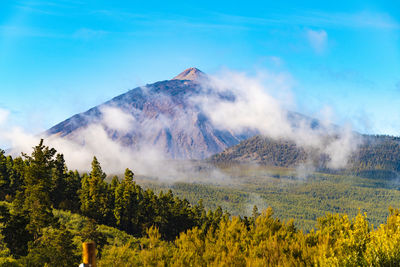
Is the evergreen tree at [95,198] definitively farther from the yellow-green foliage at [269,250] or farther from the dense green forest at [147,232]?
the yellow-green foliage at [269,250]

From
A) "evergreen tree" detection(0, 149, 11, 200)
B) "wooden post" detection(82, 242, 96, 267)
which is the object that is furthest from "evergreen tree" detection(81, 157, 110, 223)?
"wooden post" detection(82, 242, 96, 267)

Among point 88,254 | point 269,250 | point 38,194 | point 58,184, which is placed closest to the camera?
point 88,254

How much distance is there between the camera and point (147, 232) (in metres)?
36.0

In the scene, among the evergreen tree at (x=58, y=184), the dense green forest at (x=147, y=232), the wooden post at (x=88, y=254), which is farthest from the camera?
the evergreen tree at (x=58, y=184)

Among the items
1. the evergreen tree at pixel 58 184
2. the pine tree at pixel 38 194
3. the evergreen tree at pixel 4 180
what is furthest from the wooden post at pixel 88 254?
the evergreen tree at pixel 4 180

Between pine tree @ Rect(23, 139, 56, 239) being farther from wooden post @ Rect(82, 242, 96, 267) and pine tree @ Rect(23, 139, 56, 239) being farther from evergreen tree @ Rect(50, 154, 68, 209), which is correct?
wooden post @ Rect(82, 242, 96, 267)

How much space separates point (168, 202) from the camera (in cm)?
11025

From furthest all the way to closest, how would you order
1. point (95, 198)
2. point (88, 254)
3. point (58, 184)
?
point (58, 184) < point (95, 198) < point (88, 254)

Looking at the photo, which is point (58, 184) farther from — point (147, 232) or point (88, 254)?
point (88, 254)

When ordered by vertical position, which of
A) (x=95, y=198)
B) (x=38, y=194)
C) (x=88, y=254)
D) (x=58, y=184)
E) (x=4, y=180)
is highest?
(x=4, y=180)

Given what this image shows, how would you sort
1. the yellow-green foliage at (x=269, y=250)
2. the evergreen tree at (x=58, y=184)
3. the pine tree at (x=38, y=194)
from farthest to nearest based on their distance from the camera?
the evergreen tree at (x=58, y=184) → the pine tree at (x=38, y=194) → the yellow-green foliage at (x=269, y=250)

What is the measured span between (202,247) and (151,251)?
6165 mm

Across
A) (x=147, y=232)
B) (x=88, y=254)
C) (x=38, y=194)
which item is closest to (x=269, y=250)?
(x=147, y=232)

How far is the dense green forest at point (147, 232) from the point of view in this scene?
94.8ft
